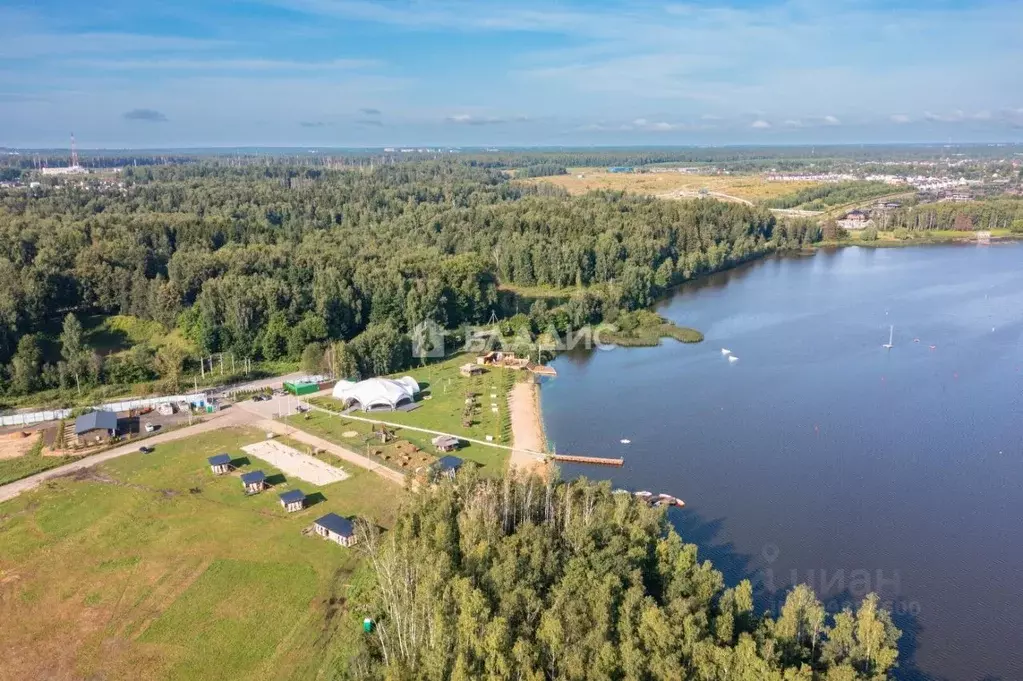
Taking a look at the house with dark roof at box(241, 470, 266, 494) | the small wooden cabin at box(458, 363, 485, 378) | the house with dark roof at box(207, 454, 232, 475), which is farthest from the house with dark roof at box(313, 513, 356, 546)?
the small wooden cabin at box(458, 363, 485, 378)

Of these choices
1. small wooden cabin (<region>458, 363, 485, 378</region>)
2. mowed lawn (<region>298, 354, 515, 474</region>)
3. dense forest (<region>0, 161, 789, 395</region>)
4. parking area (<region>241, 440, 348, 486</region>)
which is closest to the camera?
parking area (<region>241, 440, 348, 486</region>)

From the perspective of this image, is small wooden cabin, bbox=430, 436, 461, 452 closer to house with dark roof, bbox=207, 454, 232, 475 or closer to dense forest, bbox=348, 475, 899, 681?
house with dark roof, bbox=207, 454, 232, 475

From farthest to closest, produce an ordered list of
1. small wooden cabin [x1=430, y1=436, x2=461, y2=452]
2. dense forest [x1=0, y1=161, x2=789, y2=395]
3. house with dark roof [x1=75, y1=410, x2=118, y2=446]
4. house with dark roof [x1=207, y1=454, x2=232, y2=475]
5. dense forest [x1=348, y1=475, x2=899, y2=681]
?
dense forest [x1=0, y1=161, x2=789, y2=395]
house with dark roof [x1=75, y1=410, x2=118, y2=446]
small wooden cabin [x1=430, y1=436, x2=461, y2=452]
house with dark roof [x1=207, y1=454, x2=232, y2=475]
dense forest [x1=348, y1=475, x2=899, y2=681]

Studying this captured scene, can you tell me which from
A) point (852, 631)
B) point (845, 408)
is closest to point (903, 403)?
point (845, 408)

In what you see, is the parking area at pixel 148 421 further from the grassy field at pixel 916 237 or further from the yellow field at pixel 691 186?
the yellow field at pixel 691 186

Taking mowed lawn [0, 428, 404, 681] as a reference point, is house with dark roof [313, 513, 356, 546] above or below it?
above

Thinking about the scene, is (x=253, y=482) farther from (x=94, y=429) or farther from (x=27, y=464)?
(x=27, y=464)

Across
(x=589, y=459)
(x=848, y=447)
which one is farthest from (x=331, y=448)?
(x=848, y=447)
